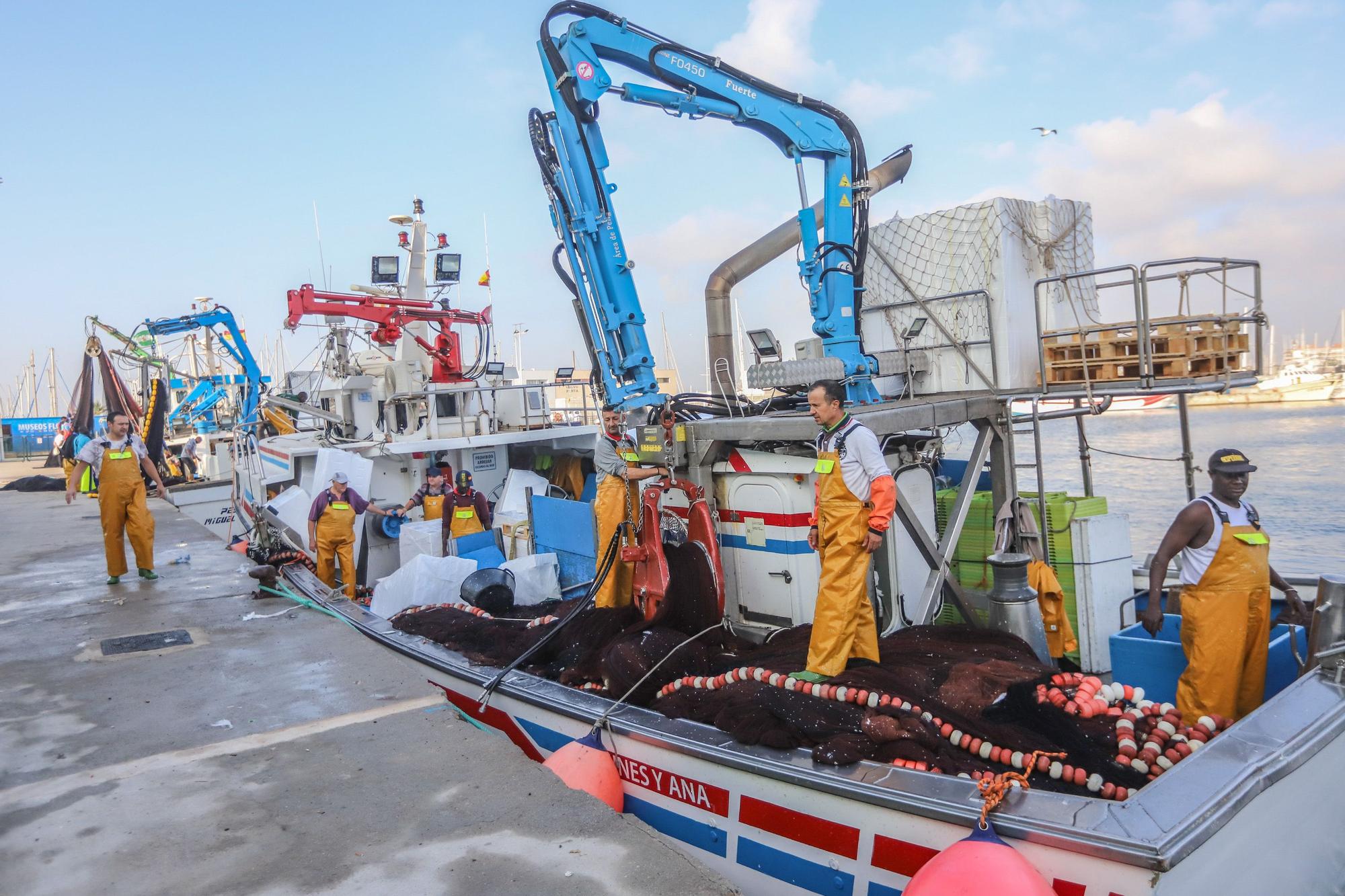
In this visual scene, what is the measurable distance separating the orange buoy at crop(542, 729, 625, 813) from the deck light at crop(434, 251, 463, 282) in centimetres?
968

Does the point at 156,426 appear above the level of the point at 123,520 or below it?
above

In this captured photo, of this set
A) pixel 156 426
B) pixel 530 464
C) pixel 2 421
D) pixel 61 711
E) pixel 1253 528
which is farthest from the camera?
pixel 2 421

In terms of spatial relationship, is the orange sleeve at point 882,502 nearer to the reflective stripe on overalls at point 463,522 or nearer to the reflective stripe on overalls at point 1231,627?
the reflective stripe on overalls at point 1231,627

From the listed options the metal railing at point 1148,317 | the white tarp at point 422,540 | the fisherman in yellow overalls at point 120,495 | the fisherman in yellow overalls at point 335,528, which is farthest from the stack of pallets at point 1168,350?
the fisherman in yellow overalls at point 120,495

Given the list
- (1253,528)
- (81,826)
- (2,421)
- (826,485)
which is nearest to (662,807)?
(826,485)

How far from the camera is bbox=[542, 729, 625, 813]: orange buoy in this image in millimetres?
3812

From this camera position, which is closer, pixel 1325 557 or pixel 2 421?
pixel 1325 557

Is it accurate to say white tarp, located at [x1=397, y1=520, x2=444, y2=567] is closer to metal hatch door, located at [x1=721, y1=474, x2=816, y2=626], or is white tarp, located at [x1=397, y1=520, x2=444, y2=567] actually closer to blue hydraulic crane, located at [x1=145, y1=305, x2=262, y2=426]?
metal hatch door, located at [x1=721, y1=474, x2=816, y2=626]

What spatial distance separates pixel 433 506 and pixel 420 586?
103 inches

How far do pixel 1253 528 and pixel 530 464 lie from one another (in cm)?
→ 943

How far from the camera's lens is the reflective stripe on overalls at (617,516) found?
18.3 ft

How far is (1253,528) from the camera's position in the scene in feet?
13.0

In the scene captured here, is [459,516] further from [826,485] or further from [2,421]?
[2,421]

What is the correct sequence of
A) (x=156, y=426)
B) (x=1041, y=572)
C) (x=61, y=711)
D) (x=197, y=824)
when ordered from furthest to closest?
(x=156, y=426) < (x=1041, y=572) < (x=61, y=711) < (x=197, y=824)
